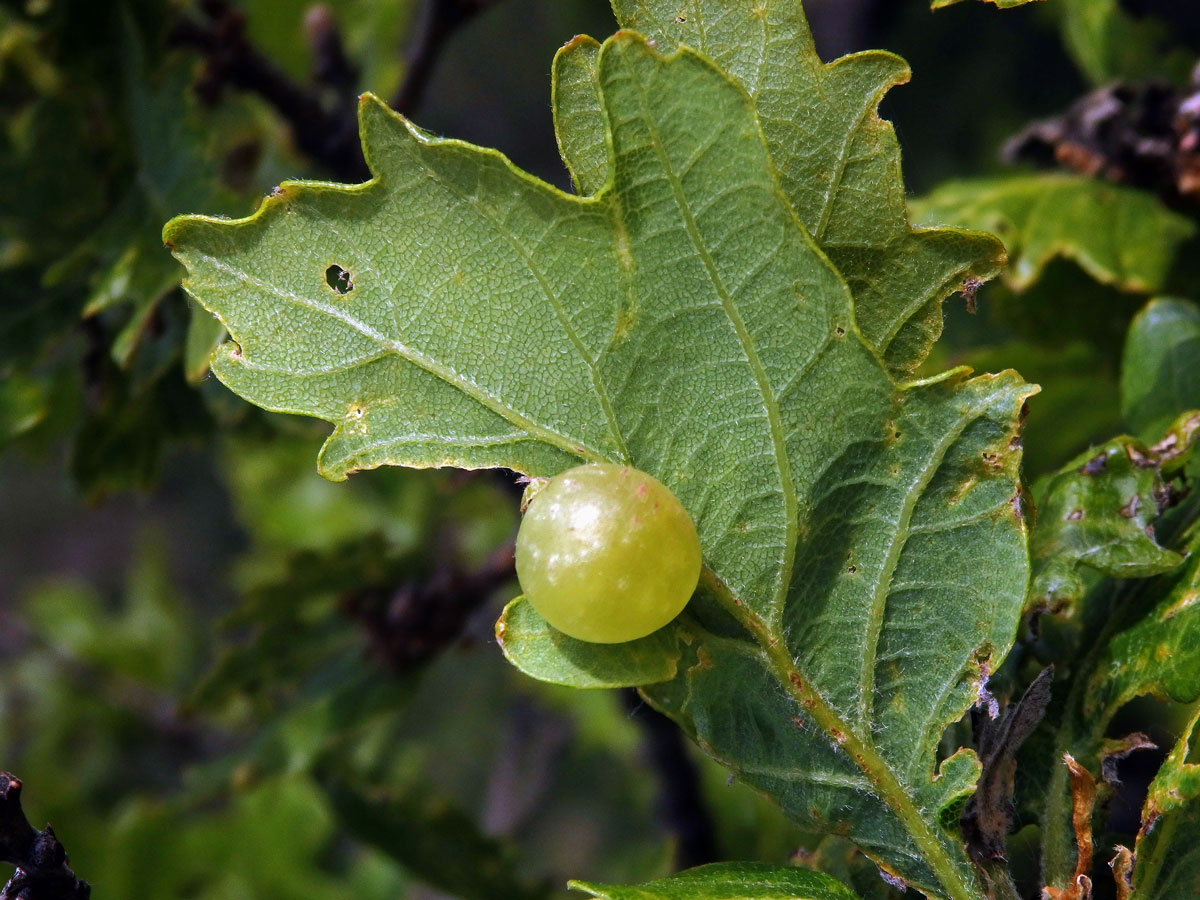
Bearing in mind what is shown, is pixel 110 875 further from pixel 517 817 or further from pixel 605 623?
pixel 605 623

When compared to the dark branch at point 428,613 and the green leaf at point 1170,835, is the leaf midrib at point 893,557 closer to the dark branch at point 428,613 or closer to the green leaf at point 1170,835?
the green leaf at point 1170,835

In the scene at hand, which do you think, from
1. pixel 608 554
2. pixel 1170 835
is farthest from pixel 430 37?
pixel 1170 835

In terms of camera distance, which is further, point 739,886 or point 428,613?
point 428,613

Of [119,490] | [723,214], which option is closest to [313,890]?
[119,490]

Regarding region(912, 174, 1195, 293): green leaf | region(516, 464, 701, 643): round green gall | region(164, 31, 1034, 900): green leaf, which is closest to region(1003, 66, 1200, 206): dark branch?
region(912, 174, 1195, 293): green leaf

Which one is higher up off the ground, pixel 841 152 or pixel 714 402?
pixel 841 152

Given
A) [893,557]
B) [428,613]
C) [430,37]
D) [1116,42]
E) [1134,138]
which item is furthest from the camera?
[428,613]

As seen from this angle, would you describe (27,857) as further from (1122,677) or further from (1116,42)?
(1116,42)
